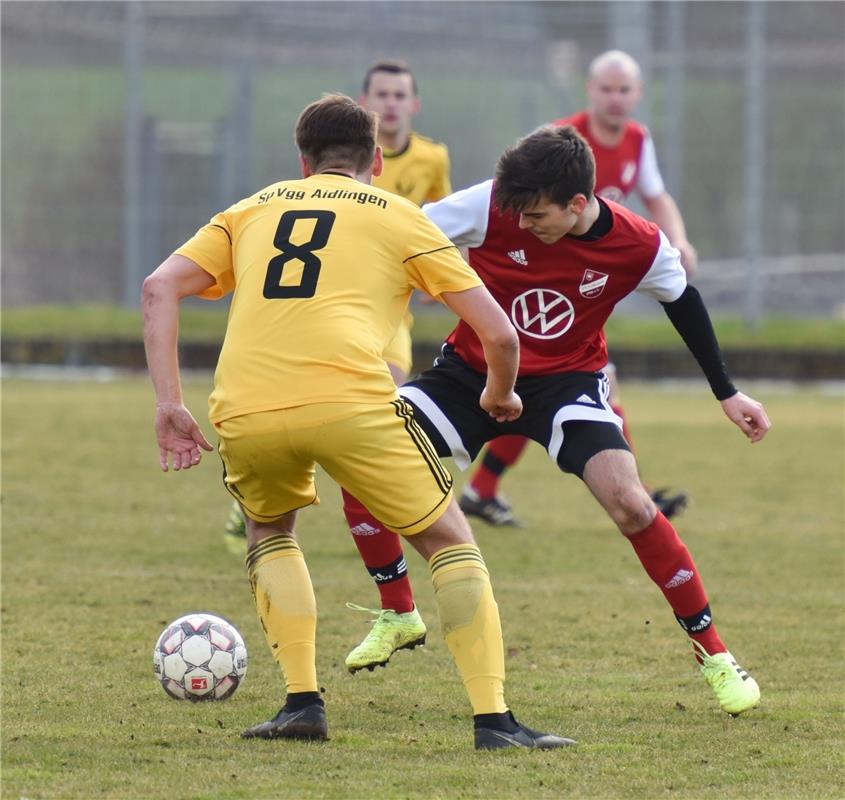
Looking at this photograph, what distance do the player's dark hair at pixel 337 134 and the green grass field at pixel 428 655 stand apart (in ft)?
5.20

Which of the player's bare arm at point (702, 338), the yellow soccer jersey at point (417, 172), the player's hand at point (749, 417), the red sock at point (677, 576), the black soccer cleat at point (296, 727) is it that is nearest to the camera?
the black soccer cleat at point (296, 727)

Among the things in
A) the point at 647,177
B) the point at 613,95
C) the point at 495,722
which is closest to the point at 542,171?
the point at 495,722

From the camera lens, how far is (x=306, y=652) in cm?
437

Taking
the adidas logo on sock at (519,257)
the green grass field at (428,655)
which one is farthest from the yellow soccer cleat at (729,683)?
the adidas logo on sock at (519,257)

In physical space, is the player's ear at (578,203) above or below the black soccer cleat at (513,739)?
above

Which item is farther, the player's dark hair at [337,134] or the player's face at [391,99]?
the player's face at [391,99]

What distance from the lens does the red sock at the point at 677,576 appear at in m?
4.93

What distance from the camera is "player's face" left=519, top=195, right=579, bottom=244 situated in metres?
4.80

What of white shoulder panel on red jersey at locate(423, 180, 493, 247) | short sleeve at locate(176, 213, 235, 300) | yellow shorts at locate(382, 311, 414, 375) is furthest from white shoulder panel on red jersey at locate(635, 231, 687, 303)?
yellow shorts at locate(382, 311, 414, 375)

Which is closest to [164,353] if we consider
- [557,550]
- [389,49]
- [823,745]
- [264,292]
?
[264,292]

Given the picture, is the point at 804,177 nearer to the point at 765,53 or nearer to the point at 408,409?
the point at 765,53

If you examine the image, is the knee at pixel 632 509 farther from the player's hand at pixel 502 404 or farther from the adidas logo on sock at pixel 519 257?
the adidas logo on sock at pixel 519 257

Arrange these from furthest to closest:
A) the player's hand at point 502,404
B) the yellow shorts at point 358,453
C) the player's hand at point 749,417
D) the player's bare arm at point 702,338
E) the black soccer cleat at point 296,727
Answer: the player's bare arm at point 702,338 < the player's hand at point 749,417 < the player's hand at point 502,404 < the black soccer cleat at point 296,727 < the yellow shorts at point 358,453

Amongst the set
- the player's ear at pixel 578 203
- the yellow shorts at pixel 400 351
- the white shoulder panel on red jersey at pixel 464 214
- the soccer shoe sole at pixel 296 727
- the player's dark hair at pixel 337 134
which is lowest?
the soccer shoe sole at pixel 296 727
